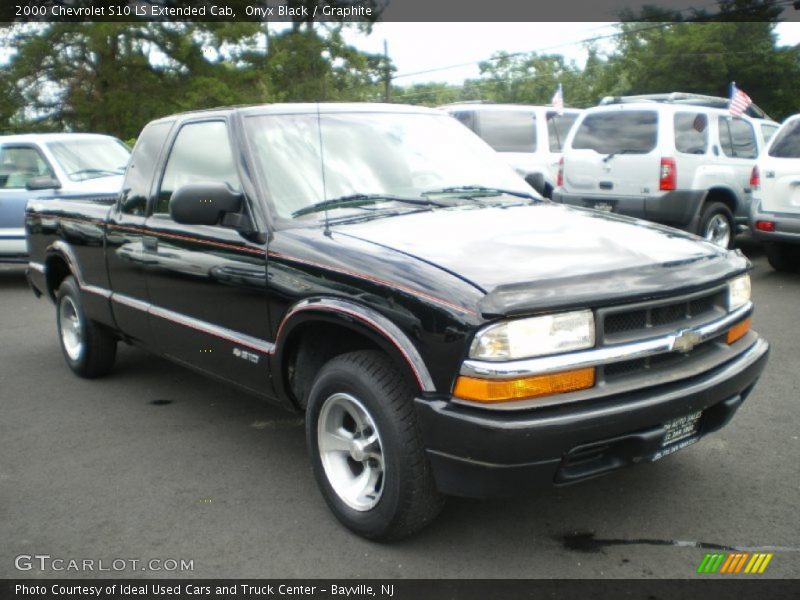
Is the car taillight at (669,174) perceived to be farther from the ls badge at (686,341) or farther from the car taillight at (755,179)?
the ls badge at (686,341)

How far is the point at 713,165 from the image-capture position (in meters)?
10.1

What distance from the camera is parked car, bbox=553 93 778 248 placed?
9.72 metres

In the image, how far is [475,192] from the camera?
14.0ft

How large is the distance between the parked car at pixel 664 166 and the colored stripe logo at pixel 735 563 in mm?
7053

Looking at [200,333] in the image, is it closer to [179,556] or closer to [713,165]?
[179,556]

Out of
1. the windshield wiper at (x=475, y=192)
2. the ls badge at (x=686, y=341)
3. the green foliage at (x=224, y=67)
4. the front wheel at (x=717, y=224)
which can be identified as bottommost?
the front wheel at (x=717, y=224)

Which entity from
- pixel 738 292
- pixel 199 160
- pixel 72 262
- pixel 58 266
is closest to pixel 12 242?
pixel 58 266

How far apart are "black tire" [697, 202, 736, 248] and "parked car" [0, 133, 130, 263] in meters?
7.02

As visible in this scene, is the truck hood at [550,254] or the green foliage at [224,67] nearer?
the truck hood at [550,254]

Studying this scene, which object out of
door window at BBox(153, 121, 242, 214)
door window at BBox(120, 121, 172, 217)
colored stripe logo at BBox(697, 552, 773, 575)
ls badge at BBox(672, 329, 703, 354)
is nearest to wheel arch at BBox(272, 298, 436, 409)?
door window at BBox(153, 121, 242, 214)

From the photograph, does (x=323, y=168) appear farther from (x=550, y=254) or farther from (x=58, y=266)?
(x=58, y=266)

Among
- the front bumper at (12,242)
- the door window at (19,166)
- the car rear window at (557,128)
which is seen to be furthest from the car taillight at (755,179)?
the front bumper at (12,242)

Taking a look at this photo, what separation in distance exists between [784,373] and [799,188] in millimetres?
3783
